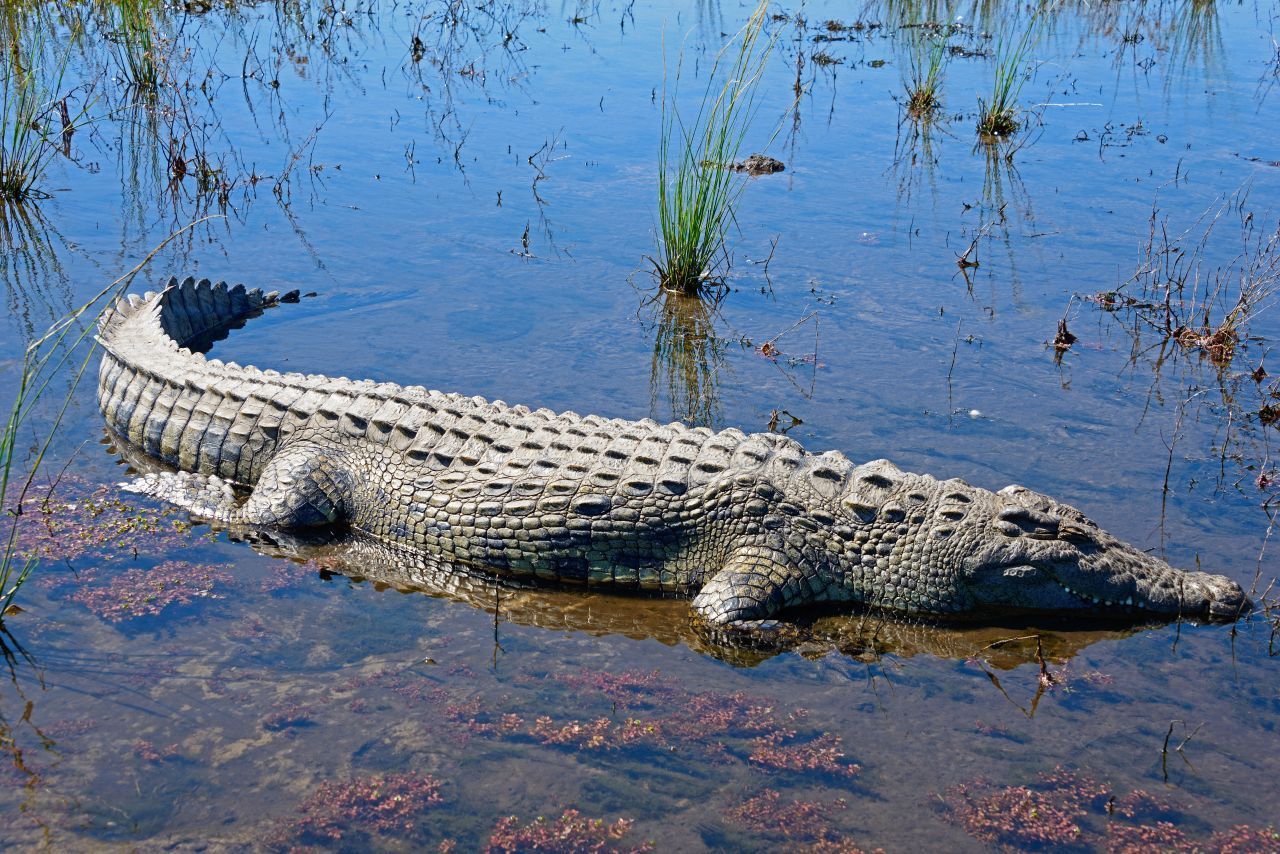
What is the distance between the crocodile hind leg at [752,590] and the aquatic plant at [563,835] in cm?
133

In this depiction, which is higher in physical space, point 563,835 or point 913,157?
point 913,157

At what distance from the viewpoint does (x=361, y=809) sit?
13.3 ft

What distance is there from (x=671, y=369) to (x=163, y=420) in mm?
2982

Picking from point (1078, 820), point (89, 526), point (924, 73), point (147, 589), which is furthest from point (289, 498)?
point (924, 73)

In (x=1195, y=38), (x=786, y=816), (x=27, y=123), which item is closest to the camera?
(x=786, y=816)

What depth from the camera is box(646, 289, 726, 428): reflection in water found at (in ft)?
23.5

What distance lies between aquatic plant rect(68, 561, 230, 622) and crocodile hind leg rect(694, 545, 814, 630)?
7.07 ft

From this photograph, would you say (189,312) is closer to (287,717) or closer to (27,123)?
(27,123)

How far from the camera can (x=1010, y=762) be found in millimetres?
4422

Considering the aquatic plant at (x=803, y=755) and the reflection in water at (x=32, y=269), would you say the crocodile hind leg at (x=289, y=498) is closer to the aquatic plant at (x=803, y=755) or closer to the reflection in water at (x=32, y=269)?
the reflection in water at (x=32, y=269)

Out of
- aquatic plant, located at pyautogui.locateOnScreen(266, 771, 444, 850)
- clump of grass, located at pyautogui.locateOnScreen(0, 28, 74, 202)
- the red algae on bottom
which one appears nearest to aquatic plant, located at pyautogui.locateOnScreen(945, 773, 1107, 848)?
the red algae on bottom

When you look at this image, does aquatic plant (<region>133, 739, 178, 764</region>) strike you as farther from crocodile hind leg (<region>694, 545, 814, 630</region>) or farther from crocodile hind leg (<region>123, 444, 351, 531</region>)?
crocodile hind leg (<region>694, 545, 814, 630</region>)

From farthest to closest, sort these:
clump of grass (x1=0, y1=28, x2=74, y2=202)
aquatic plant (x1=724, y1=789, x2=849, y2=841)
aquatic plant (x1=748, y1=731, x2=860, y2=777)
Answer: clump of grass (x1=0, y1=28, x2=74, y2=202) < aquatic plant (x1=748, y1=731, x2=860, y2=777) < aquatic plant (x1=724, y1=789, x2=849, y2=841)

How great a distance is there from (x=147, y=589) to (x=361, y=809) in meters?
1.78
